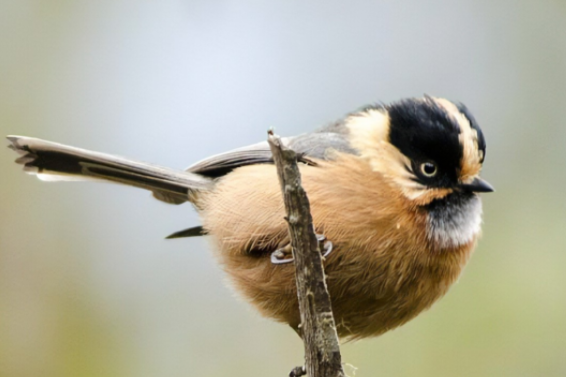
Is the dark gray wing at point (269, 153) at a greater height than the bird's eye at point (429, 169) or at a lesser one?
greater

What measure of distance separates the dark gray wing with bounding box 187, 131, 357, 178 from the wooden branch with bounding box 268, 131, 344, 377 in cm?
107

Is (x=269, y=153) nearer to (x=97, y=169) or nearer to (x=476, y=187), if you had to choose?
(x=97, y=169)

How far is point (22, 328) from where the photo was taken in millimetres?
5875

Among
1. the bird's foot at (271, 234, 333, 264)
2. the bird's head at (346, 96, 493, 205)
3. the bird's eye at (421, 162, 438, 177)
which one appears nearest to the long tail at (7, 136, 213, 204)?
the bird's foot at (271, 234, 333, 264)

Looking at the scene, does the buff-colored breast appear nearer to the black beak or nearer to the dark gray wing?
the dark gray wing

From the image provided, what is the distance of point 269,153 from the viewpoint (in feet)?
14.1

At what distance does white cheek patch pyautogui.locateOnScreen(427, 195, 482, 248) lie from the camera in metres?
3.68

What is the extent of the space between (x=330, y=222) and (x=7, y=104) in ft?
14.6

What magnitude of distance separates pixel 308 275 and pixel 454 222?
3.79 ft

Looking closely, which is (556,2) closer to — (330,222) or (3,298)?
(330,222)

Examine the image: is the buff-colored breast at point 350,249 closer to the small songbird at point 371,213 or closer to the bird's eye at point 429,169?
the small songbird at point 371,213

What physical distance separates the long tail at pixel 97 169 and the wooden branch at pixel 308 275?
1.67 meters

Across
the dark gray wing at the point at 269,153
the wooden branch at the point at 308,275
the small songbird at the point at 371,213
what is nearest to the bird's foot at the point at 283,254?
the small songbird at the point at 371,213

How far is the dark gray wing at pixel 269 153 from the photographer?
404cm
